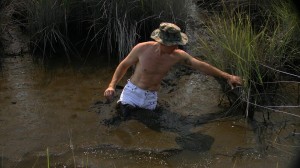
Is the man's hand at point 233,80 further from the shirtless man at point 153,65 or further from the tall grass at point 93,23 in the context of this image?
the tall grass at point 93,23

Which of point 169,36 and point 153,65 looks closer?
point 169,36

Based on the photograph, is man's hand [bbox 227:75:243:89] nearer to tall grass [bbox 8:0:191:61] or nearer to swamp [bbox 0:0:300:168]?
swamp [bbox 0:0:300:168]

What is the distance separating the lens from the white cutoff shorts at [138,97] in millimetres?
4543

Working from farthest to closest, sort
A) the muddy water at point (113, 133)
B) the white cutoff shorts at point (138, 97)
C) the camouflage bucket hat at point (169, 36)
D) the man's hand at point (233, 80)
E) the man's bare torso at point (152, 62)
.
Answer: the white cutoff shorts at point (138, 97), the man's bare torso at point (152, 62), the man's hand at point (233, 80), the camouflage bucket hat at point (169, 36), the muddy water at point (113, 133)

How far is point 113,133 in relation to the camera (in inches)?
169

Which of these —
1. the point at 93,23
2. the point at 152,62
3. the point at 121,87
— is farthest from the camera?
the point at 93,23

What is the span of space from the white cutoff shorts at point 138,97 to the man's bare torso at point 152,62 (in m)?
0.06

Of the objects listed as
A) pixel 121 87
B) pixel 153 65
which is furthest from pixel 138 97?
pixel 121 87

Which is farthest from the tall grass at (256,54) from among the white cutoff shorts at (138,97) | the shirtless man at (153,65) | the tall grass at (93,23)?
the tall grass at (93,23)

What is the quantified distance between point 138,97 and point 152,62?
374 mm

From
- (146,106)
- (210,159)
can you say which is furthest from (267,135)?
(146,106)

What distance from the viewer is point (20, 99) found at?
4.90 meters

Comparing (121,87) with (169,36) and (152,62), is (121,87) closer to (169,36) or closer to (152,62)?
(152,62)

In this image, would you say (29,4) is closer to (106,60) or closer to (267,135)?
(106,60)
